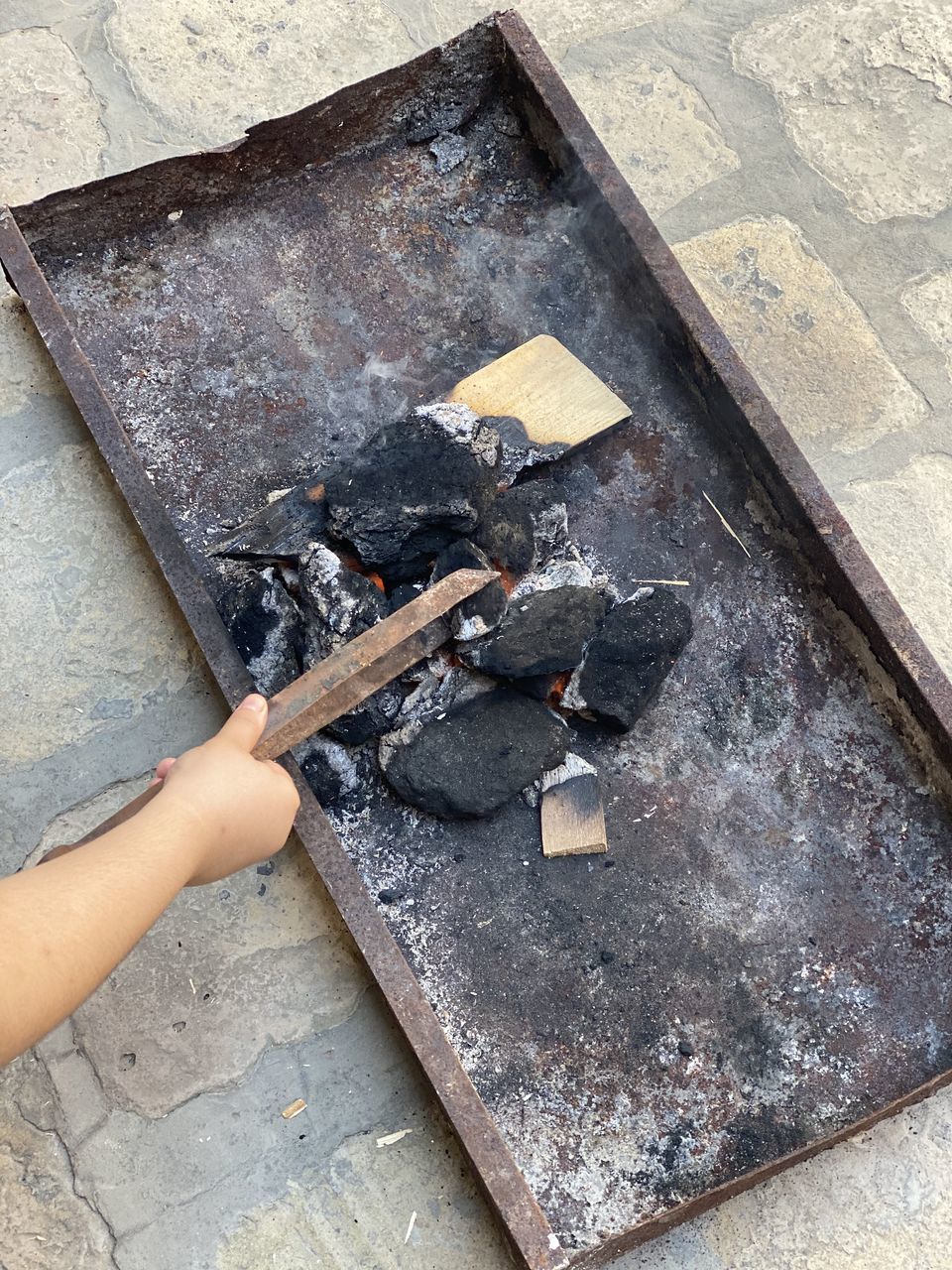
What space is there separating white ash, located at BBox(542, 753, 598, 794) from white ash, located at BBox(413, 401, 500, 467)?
25.0 inches

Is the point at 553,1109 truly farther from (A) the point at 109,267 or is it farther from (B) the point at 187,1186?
(A) the point at 109,267

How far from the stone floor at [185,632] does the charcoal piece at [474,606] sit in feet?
1.96

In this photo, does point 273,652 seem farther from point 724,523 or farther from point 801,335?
point 801,335

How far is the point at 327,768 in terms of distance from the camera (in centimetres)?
214

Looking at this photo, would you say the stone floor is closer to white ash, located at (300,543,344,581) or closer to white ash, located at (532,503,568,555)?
white ash, located at (300,543,344,581)

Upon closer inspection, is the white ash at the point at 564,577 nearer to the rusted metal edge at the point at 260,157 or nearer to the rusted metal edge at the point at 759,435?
the rusted metal edge at the point at 759,435

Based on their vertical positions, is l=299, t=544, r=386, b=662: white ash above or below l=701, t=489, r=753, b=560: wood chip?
above

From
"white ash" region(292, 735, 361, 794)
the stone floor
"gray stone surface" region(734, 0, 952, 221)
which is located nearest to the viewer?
the stone floor

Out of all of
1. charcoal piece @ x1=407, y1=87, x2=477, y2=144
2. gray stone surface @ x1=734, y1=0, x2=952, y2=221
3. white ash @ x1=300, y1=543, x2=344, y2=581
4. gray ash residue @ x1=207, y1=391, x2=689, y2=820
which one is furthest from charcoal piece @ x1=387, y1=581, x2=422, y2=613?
gray stone surface @ x1=734, y1=0, x2=952, y2=221

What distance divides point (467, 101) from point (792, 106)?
47.5 inches

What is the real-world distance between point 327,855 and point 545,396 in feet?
3.67

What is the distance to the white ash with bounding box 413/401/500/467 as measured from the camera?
89.4 inches

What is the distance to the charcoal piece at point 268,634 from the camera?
2.19 metres

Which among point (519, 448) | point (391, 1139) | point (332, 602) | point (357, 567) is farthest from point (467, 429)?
point (391, 1139)
